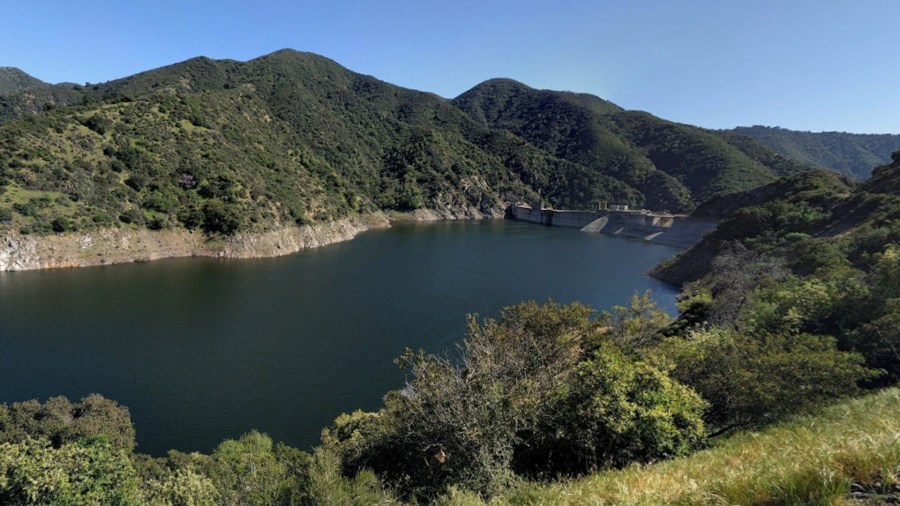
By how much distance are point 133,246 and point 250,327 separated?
42745mm

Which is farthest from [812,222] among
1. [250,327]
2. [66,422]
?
[66,422]

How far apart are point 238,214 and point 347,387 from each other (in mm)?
62288

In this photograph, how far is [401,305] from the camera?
52.6 m

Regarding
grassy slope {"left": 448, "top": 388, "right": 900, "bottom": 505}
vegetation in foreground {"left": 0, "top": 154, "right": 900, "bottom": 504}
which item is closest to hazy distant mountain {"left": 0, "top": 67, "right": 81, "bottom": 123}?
vegetation in foreground {"left": 0, "top": 154, "right": 900, "bottom": 504}

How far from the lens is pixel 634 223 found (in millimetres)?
132875

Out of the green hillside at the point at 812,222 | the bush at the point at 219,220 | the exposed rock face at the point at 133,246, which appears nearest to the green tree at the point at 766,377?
the green hillside at the point at 812,222

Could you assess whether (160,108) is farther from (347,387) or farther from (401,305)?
(347,387)

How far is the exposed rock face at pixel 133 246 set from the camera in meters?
61.9

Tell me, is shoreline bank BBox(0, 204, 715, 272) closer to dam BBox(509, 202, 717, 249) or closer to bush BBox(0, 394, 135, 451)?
dam BBox(509, 202, 717, 249)

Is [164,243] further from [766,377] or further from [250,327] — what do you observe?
[766,377]

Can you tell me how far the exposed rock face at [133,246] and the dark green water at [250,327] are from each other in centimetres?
330

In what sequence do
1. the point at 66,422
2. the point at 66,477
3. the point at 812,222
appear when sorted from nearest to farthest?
the point at 66,477 < the point at 66,422 < the point at 812,222

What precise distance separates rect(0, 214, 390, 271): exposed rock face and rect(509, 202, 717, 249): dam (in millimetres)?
86042

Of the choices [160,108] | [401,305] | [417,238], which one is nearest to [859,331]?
[401,305]
